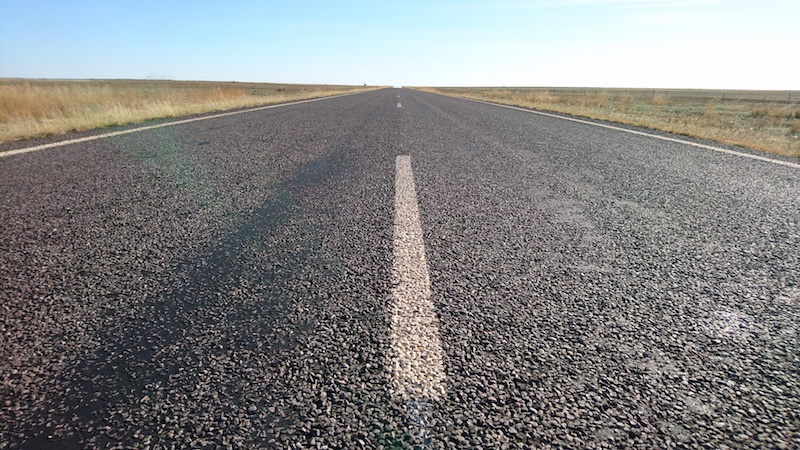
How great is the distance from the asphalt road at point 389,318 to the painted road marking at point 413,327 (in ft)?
0.04

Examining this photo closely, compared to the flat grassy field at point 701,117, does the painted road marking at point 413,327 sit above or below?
below

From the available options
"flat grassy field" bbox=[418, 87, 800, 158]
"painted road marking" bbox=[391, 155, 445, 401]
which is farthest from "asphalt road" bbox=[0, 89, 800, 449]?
"flat grassy field" bbox=[418, 87, 800, 158]

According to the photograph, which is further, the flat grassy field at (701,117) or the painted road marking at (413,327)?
the flat grassy field at (701,117)

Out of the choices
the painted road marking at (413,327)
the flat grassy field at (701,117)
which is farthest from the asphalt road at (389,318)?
the flat grassy field at (701,117)

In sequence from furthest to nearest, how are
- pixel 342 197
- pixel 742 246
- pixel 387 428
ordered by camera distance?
pixel 342 197 → pixel 742 246 → pixel 387 428

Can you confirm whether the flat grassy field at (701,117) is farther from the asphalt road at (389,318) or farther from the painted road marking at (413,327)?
the painted road marking at (413,327)

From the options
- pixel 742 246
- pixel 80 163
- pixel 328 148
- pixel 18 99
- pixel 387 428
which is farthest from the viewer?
pixel 18 99

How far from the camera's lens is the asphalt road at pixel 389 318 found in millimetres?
944

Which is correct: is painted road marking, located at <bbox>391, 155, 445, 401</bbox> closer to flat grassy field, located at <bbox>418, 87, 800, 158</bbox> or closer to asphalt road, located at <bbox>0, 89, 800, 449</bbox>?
asphalt road, located at <bbox>0, 89, 800, 449</bbox>

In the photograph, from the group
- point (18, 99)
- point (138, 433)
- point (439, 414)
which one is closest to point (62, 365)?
point (138, 433)

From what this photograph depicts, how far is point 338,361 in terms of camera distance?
1145mm

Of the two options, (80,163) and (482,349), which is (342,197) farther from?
(80,163)

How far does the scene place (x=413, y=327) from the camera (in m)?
1.29

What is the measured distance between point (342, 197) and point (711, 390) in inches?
93.4
